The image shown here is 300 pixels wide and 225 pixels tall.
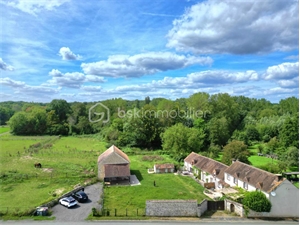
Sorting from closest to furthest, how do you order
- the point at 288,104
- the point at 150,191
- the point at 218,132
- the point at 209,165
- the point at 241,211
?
the point at 241,211 < the point at 150,191 < the point at 209,165 < the point at 218,132 < the point at 288,104

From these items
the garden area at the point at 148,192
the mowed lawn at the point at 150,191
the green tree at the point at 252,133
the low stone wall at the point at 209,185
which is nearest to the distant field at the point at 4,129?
the garden area at the point at 148,192

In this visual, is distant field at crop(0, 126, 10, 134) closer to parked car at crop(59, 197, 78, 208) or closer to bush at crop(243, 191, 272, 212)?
parked car at crop(59, 197, 78, 208)

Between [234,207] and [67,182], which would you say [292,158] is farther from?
[67,182]

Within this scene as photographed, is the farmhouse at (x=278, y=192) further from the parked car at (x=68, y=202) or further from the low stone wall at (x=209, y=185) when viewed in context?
the parked car at (x=68, y=202)

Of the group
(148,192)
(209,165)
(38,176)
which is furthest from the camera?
(209,165)

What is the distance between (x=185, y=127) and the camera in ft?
151

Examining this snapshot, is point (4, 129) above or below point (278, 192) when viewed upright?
above

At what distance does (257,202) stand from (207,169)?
38.0 ft

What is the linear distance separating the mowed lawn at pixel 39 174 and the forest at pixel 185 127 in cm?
1403

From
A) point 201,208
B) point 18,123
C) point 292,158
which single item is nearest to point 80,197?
point 201,208

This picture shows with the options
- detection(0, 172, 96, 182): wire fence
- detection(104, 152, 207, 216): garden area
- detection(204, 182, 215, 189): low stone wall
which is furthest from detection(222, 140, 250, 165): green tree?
detection(0, 172, 96, 182): wire fence

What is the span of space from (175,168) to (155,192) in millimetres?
10918

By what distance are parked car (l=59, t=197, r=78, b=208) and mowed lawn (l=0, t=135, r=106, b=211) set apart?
153 centimetres

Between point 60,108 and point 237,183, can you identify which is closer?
point 237,183
